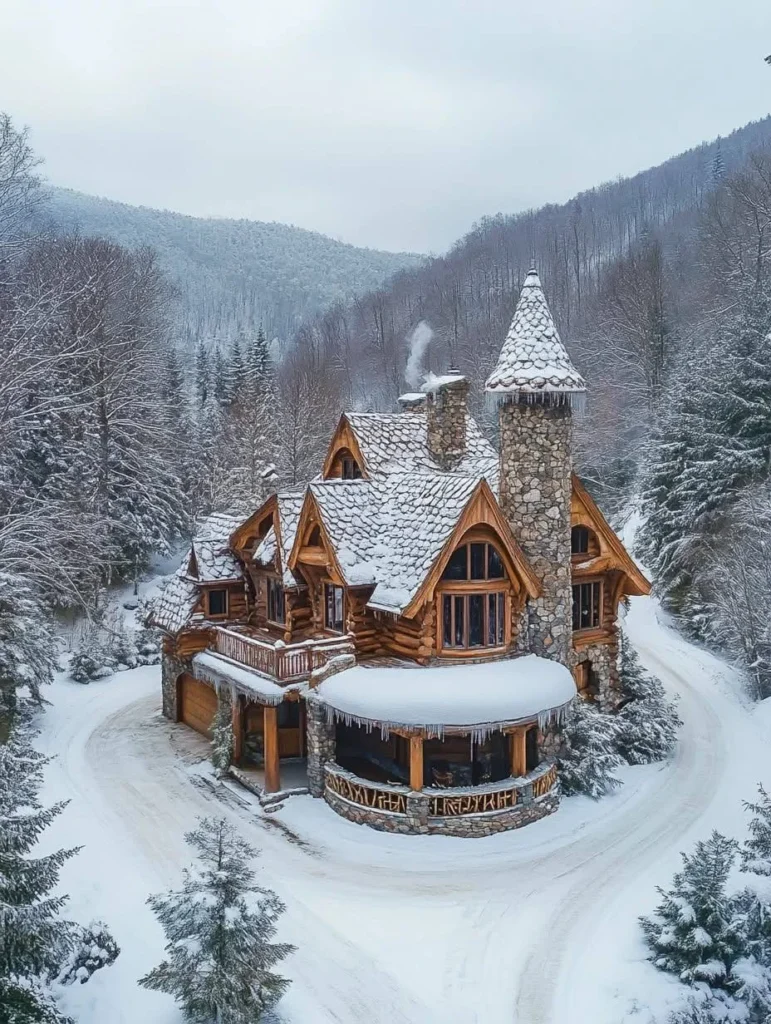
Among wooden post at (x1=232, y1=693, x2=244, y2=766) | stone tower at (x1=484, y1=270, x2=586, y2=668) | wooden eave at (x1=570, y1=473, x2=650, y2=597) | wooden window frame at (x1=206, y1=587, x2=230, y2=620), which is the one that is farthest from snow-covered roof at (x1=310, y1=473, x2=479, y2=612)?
wooden window frame at (x1=206, y1=587, x2=230, y2=620)

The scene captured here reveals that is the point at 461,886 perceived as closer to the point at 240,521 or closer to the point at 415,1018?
the point at 415,1018

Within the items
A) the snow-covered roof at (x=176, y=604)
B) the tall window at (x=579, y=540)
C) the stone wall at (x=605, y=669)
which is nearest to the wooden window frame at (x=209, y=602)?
the snow-covered roof at (x=176, y=604)

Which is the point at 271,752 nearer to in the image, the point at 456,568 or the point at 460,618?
the point at 460,618

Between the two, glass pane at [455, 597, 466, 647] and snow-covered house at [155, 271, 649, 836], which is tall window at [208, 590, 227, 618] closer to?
snow-covered house at [155, 271, 649, 836]

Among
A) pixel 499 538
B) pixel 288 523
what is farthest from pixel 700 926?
pixel 288 523

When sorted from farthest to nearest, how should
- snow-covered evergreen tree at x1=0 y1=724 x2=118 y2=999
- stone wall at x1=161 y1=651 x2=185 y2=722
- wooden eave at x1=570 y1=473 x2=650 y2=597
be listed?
1. stone wall at x1=161 y1=651 x2=185 y2=722
2. wooden eave at x1=570 y1=473 x2=650 y2=597
3. snow-covered evergreen tree at x1=0 y1=724 x2=118 y2=999
